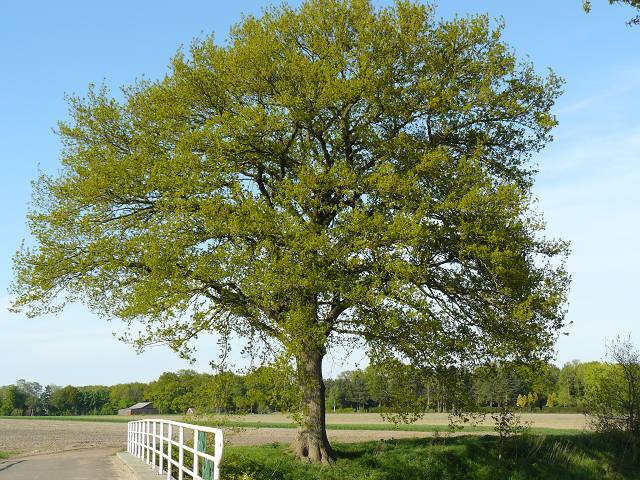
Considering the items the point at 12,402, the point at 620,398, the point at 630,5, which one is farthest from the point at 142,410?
the point at 630,5

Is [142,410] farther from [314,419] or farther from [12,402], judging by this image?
[314,419]

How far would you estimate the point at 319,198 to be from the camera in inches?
898

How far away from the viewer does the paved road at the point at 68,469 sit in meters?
18.7

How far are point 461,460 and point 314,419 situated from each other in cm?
671

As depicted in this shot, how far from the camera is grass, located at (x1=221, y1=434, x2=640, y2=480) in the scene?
2366 cm

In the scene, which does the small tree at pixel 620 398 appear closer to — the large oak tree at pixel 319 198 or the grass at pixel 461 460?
the grass at pixel 461 460

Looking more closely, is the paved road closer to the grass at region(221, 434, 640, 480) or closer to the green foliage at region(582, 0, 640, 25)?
the grass at region(221, 434, 640, 480)

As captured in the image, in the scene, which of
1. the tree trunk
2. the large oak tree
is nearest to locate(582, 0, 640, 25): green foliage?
the large oak tree

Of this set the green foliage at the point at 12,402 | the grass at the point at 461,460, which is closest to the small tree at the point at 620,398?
the grass at the point at 461,460

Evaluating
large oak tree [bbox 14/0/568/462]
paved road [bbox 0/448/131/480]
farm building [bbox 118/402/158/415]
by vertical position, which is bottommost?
farm building [bbox 118/402/158/415]

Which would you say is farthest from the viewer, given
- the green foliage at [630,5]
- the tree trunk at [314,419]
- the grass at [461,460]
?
the tree trunk at [314,419]

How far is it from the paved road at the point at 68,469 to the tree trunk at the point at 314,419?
20.5 feet

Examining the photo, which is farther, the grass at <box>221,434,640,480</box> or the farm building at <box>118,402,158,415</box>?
the farm building at <box>118,402,158,415</box>

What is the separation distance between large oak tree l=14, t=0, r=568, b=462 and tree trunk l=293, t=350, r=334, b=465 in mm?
69
